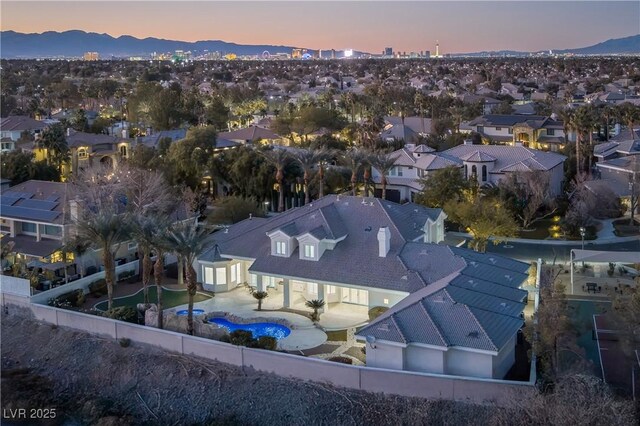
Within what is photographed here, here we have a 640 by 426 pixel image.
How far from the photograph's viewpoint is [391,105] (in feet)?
335

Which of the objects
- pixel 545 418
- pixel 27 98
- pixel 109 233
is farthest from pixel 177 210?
pixel 27 98

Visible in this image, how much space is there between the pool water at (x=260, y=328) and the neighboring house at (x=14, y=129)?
4618 centimetres

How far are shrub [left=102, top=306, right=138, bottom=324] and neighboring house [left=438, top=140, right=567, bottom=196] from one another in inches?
1100

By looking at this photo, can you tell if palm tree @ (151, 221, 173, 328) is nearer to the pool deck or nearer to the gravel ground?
the gravel ground

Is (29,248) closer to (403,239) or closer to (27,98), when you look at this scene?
(403,239)

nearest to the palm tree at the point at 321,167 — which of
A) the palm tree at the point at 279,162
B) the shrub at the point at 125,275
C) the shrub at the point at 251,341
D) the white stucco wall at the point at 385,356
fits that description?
the palm tree at the point at 279,162

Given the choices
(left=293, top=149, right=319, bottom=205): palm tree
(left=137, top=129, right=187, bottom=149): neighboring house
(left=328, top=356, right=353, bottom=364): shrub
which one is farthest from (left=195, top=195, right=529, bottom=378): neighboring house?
(left=137, top=129, right=187, bottom=149): neighboring house

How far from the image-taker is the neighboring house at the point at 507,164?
52.2 metres

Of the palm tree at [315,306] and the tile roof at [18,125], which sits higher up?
the tile roof at [18,125]

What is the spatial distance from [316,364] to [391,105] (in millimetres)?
79239

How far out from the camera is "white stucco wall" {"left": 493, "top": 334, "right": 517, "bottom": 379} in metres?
25.0

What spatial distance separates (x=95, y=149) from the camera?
6662 centimetres

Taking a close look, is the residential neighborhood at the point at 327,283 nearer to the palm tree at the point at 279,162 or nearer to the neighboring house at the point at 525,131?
the palm tree at the point at 279,162

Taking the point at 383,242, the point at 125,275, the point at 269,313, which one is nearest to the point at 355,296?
the point at 383,242
